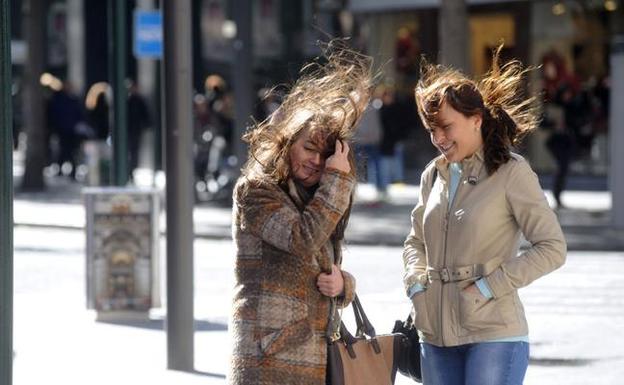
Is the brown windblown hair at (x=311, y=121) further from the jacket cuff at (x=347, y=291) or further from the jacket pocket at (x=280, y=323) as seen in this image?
the jacket pocket at (x=280, y=323)

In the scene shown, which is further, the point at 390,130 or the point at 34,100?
the point at 34,100

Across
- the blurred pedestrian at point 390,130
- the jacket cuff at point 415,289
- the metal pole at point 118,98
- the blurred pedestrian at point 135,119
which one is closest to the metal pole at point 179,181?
the jacket cuff at point 415,289

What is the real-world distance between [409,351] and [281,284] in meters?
0.74

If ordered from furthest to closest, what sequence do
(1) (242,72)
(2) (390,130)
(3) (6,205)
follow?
(2) (390,130), (1) (242,72), (3) (6,205)

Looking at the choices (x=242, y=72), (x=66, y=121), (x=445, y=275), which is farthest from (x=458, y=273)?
(x=66, y=121)

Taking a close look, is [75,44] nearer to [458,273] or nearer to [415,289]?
[415,289]

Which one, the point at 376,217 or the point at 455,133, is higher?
the point at 455,133

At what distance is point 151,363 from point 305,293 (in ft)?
18.3

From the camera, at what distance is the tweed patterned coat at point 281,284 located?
16.2ft

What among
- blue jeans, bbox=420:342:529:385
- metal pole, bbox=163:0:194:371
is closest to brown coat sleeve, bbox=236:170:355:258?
blue jeans, bbox=420:342:529:385

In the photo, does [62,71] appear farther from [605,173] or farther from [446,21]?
[446,21]

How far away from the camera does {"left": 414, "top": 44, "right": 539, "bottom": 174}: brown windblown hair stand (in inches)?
213

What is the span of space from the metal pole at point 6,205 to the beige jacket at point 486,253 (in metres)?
1.68

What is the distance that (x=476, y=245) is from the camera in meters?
5.39
